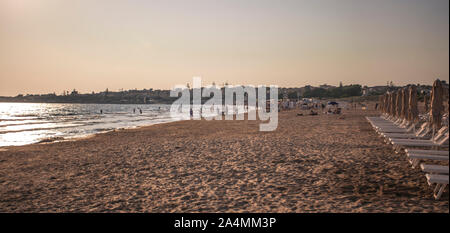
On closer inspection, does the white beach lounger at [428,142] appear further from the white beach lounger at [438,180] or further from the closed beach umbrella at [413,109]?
the closed beach umbrella at [413,109]

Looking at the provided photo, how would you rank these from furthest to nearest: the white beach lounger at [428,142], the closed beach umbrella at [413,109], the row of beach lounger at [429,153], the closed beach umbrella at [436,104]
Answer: the closed beach umbrella at [413,109] < the closed beach umbrella at [436,104] < the white beach lounger at [428,142] < the row of beach lounger at [429,153]

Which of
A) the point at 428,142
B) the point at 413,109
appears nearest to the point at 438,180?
the point at 428,142

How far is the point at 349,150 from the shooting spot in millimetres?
9086

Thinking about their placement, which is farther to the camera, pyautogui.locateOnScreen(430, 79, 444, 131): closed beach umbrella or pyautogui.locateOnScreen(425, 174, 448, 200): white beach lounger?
pyautogui.locateOnScreen(430, 79, 444, 131): closed beach umbrella

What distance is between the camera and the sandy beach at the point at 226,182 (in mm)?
4609

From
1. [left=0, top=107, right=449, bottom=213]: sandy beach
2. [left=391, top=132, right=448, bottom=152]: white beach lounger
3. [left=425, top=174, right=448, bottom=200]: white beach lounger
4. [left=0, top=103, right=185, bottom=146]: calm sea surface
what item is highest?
[left=391, top=132, right=448, bottom=152]: white beach lounger

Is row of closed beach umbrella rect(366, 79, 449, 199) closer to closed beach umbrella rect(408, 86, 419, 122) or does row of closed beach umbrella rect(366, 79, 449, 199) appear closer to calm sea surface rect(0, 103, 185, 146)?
closed beach umbrella rect(408, 86, 419, 122)

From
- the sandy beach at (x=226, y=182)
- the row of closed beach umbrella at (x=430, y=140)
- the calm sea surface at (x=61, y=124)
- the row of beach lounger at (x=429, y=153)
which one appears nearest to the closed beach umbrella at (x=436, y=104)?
the row of closed beach umbrella at (x=430, y=140)

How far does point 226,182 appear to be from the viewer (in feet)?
19.7

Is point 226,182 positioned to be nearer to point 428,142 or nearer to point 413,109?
point 428,142

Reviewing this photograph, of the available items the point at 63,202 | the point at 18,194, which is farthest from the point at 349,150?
the point at 18,194

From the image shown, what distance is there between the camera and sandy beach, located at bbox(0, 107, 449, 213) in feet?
15.1

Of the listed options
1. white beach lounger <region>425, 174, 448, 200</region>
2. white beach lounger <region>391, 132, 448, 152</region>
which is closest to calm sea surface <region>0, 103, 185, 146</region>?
white beach lounger <region>391, 132, 448, 152</region>
